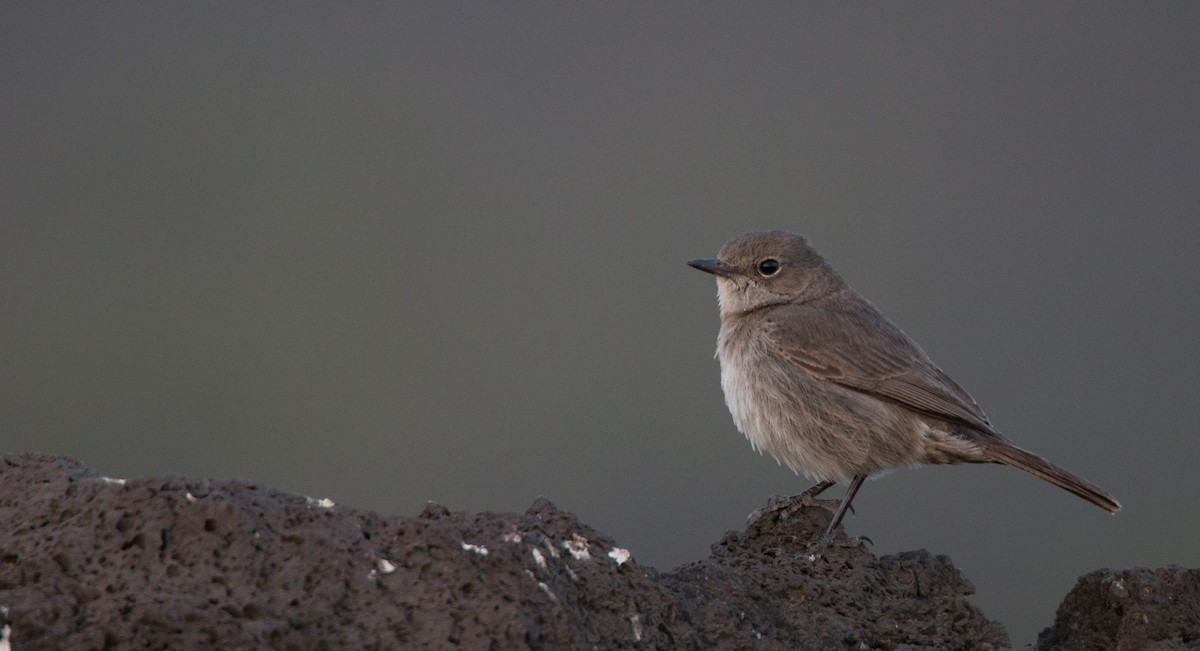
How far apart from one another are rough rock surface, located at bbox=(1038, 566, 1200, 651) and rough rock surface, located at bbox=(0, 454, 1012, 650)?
0.86m

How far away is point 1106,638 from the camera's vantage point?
4441 mm

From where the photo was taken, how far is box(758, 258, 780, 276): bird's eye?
7.64m

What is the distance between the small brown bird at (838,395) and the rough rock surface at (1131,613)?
154 centimetres

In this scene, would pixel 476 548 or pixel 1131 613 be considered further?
pixel 1131 613

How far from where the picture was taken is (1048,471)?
20.7 ft

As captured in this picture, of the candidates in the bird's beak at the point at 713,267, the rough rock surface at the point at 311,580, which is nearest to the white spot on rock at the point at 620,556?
the rough rock surface at the point at 311,580

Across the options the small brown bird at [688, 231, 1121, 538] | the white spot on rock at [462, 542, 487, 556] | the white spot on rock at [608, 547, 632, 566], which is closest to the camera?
the white spot on rock at [462, 542, 487, 556]

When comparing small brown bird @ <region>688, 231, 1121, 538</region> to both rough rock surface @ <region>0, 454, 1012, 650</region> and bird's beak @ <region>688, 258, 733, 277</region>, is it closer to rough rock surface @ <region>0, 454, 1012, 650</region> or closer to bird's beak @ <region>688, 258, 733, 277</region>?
bird's beak @ <region>688, 258, 733, 277</region>

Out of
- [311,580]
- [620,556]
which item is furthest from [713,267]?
[311,580]

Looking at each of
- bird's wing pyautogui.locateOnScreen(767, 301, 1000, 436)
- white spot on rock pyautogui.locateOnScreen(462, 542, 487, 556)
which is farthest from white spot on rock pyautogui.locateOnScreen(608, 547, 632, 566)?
bird's wing pyautogui.locateOnScreen(767, 301, 1000, 436)

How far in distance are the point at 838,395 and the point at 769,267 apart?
114 centimetres

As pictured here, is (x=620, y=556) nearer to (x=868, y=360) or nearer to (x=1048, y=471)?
(x=1048, y=471)

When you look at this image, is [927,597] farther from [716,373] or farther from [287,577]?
[716,373]

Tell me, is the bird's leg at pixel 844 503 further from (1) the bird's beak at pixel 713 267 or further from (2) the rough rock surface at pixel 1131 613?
(1) the bird's beak at pixel 713 267
